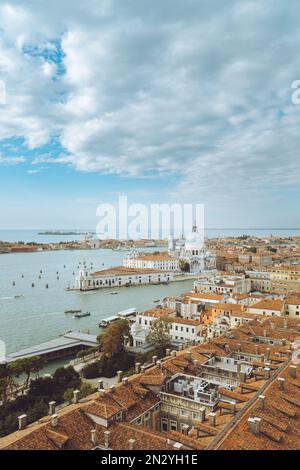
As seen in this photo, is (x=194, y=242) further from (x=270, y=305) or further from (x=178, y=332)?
(x=178, y=332)

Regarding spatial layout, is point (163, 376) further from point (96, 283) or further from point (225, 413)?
point (96, 283)

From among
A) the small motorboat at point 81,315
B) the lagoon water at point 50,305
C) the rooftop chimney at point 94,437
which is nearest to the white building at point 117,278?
the lagoon water at point 50,305

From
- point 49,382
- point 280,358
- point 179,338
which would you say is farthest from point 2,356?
point 280,358

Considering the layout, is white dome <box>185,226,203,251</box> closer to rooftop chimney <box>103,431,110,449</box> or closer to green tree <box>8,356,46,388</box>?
green tree <box>8,356,46,388</box>

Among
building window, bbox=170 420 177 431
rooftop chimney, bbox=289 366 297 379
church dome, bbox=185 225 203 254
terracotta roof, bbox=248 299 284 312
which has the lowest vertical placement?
building window, bbox=170 420 177 431

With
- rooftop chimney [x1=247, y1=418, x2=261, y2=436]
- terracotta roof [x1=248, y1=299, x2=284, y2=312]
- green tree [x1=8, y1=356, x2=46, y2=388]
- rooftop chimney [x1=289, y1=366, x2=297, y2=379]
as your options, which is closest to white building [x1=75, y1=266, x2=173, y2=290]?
terracotta roof [x1=248, y1=299, x2=284, y2=312]

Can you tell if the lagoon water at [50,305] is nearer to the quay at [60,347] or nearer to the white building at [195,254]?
the quay at [60,347]
